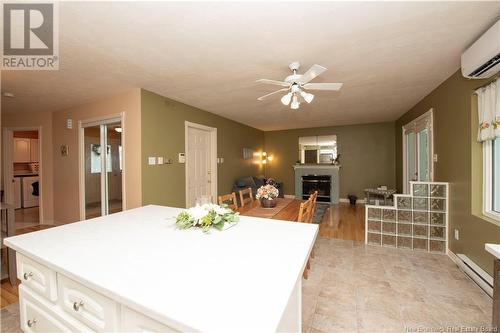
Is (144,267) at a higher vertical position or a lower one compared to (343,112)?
lower

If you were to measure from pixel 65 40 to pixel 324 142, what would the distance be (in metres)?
6.29

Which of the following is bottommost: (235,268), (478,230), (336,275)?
(336,275)

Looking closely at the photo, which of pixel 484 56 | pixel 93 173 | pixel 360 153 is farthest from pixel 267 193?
pixel 360 153

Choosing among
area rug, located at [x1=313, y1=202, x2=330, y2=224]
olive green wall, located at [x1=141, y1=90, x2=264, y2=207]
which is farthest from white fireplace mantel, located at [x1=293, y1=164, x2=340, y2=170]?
olive green wall, located at [x1=141, y1=90, x2=264, y2=207]

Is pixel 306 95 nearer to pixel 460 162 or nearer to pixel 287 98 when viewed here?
pixel 287 98

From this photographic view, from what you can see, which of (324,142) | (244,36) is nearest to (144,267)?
(244,36)

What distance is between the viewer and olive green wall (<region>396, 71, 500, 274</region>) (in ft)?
7.21

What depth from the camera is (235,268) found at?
2.89ft

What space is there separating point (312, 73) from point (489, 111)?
1764mm

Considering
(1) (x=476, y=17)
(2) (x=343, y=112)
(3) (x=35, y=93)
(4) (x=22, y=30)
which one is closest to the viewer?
(1) (x=476, y=17)

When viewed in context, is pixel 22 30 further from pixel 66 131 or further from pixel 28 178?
pixel 28 178

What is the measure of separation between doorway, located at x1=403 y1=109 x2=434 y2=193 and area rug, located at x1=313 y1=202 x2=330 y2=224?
1836 mm

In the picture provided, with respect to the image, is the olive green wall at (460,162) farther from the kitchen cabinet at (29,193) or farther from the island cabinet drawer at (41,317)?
the kitchen cabinet at (29,193)

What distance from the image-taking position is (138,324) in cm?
72
